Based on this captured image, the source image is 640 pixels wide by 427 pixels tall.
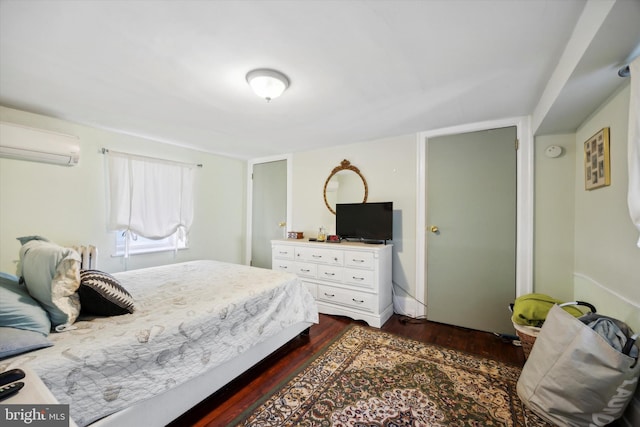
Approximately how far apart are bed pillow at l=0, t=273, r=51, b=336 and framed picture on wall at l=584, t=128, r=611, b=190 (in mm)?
3426

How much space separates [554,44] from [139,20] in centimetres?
237

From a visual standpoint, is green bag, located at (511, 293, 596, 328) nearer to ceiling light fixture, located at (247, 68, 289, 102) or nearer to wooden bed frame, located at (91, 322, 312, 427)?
wooden bed frame, located at (91, 322, 312, 427)

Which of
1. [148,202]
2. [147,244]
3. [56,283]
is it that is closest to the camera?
[56,283]

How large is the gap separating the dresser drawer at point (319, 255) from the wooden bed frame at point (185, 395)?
4.07 ft

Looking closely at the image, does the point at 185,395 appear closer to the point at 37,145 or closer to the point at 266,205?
the point at 37,145

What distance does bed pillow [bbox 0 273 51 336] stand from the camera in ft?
3.91

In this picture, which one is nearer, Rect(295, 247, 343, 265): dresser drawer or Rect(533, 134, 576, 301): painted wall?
Rect(533, 134, 576, 301): painted wall

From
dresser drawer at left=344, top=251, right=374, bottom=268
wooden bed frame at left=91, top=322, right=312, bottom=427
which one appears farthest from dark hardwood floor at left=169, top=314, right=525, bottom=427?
dresser drawer at left=344, top=251, right=374, bottom=268

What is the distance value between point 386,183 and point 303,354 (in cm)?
225

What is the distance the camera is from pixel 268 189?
4617mm

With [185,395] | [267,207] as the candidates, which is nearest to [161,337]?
[185,395]

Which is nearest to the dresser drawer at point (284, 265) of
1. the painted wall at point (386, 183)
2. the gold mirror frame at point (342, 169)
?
the painted wall at point (386, 183)

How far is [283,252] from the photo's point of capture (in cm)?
368

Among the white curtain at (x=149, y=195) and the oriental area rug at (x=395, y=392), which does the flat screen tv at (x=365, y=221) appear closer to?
the oriental area rug at (x=395, y=392)
